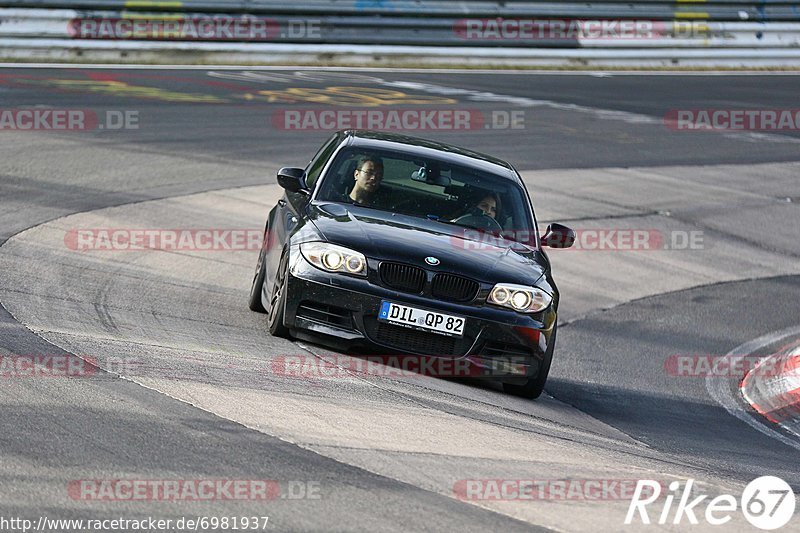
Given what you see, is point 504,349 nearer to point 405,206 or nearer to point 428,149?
point 405,206

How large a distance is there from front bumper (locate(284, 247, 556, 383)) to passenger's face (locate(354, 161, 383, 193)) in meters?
1.21

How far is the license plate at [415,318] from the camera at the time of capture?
803 centimetres

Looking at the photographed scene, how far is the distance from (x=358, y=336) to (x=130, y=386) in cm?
180

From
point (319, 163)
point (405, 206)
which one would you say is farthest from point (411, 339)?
point (319, 163)

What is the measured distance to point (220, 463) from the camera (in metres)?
5.60

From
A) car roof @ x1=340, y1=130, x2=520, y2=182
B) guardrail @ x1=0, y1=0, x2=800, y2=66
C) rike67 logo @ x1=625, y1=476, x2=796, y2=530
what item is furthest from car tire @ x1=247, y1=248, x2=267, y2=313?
guardrail @ x1=0, y1=0, x2=800, y2=66

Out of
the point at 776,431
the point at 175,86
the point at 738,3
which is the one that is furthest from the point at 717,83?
the point at 776,431

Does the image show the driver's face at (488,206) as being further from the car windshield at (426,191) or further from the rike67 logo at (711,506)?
the rike67 logo at (711,506)

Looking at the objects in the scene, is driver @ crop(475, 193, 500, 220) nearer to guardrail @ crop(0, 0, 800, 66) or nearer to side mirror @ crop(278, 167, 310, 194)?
side mirror @ crop(278, 167, 310, 194)

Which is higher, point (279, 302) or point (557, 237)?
point (557, 237)

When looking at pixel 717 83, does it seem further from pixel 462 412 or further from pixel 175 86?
pixel 462 412

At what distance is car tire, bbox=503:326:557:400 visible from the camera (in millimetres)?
8406

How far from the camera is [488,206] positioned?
370 inches

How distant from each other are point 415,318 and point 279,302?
1021mm
